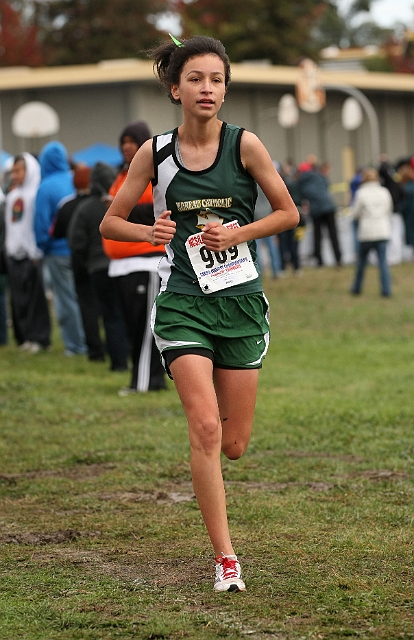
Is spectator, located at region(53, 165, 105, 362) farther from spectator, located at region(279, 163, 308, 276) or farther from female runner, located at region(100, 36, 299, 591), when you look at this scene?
spectator, located at region(279, 163, 308, 276)

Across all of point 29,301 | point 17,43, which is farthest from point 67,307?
point 17,43

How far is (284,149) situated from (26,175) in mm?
26884

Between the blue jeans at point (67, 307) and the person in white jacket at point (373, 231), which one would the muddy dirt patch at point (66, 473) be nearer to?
the blue jeans at point (67, 307)

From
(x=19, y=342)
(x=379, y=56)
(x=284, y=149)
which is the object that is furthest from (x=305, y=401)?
(x=379, y=56)

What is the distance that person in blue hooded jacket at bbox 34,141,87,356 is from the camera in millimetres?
13961

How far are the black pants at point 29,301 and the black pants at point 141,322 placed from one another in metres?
A: 4.12

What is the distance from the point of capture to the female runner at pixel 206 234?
4.87 meters

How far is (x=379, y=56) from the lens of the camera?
77.2 m

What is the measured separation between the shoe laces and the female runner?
14cm

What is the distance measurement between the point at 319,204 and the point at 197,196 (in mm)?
19937

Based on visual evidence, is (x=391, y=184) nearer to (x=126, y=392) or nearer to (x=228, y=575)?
(x=126, y=392)

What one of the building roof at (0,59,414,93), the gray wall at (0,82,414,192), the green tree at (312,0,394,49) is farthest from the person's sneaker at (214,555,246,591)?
the green tree at (312,0,394,49)

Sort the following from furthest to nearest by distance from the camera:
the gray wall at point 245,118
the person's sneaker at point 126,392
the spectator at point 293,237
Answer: the gray wall at point 245,118 < the spectator at point 293,237 < the person's sneaker at point 126,392

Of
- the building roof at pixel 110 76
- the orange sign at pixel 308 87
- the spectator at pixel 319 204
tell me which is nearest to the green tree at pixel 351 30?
the building roof at pixel 110 76
